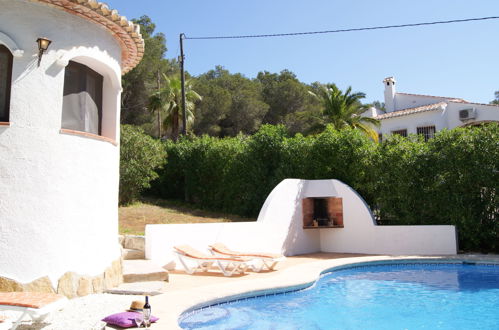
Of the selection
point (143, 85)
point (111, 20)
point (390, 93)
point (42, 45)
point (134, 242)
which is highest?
point (143, 85)

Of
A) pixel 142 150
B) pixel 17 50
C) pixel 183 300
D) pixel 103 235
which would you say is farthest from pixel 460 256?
pixel 142 150

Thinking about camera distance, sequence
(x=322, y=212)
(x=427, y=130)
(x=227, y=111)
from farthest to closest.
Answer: (x=227, y=111) → (x=427, y=130) → (x=322, y=212)

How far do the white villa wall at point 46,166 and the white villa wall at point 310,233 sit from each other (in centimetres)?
412

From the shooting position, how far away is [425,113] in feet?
85.6

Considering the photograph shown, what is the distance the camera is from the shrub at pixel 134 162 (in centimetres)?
1998

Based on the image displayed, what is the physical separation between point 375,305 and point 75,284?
602cm

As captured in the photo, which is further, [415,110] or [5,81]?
[415,110]

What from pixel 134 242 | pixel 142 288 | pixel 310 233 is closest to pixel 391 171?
pixel 310 233

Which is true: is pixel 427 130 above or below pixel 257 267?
above

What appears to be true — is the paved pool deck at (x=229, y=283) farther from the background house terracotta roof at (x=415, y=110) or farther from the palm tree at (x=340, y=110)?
the background house terracotta roof at (x=415, y=110)

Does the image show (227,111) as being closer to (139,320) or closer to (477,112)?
(477,112)

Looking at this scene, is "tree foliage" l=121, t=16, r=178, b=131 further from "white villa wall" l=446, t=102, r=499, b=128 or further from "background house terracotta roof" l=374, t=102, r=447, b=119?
"white villa wall" l=446, t=102, r=499, b=128

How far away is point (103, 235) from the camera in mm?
8141

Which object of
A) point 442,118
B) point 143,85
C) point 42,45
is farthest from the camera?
point 143,85
